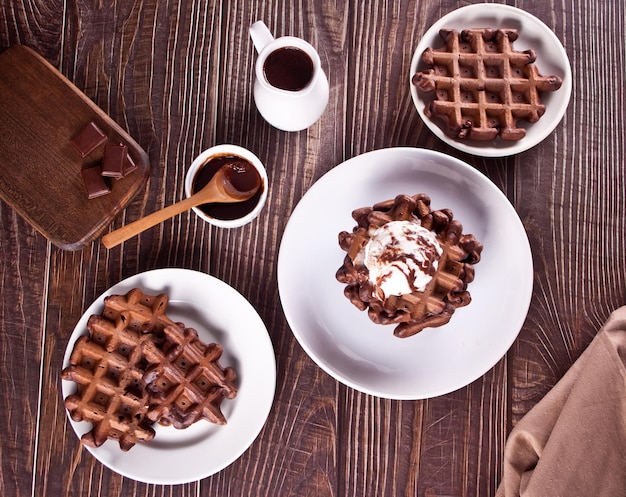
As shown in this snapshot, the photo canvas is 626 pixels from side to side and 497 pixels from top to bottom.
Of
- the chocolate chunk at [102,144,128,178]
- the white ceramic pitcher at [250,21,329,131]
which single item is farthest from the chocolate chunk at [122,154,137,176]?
the white ceramic pitcher at [250,21,329,131]

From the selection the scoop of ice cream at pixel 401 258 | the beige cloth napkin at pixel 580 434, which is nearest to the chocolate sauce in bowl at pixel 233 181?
the scoop of ice cream at pixel 401 258

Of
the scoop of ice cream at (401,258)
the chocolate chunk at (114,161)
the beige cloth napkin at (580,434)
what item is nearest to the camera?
the scoop of ice cream at (401,258)

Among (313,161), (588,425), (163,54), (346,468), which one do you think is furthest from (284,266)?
(588,425)

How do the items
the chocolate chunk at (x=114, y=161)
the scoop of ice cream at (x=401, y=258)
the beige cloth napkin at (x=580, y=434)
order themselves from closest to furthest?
the scoop of ice cream at (x=401, y=258) → the beige cloth napkin at (x=580, y=434) → the chocolate chunk at (x=114, y=161)

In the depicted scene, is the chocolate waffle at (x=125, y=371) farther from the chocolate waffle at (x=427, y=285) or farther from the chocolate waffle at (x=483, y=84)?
the chocolate waffle at (x=483, y=84)

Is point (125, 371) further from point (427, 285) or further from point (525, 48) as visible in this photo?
point (525, 48)

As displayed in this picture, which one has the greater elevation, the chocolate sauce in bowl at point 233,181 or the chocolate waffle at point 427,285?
the chocolate sauce in bowl at point 233,181
